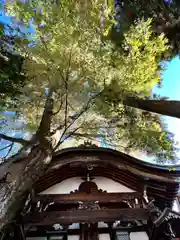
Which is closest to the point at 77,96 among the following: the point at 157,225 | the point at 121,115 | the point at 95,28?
the point at 121,115

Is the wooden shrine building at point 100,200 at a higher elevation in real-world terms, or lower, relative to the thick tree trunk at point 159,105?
lower

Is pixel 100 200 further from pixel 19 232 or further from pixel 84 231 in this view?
pixel 19 232

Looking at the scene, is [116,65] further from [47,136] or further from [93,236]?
[93,236]

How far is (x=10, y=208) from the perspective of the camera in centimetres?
349

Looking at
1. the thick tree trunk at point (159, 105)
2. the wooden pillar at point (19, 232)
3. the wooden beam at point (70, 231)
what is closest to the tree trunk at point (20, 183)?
the wooden pillar at point (19, 232)

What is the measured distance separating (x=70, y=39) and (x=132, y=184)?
444 cm

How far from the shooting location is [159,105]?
5.12 m

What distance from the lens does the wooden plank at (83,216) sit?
488 centimetres

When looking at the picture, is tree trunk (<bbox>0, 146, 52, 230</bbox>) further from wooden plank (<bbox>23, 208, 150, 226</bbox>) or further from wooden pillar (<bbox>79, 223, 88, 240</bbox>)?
wooden pillar (<bbox>79, 223, 88, 240</bbox>)

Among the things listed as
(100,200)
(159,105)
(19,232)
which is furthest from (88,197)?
(159,105)

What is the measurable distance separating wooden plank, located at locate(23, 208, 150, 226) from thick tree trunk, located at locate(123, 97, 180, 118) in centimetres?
241

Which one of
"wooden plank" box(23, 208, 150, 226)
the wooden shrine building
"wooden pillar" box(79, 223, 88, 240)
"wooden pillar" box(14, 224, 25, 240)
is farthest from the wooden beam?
"wooden plank" box(23, 208, 150, 226)

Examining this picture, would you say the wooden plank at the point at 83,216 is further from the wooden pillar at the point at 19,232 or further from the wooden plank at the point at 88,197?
the wooden plank at the point at 88,197

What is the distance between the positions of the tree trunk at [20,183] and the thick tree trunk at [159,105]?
2763 millimetres
